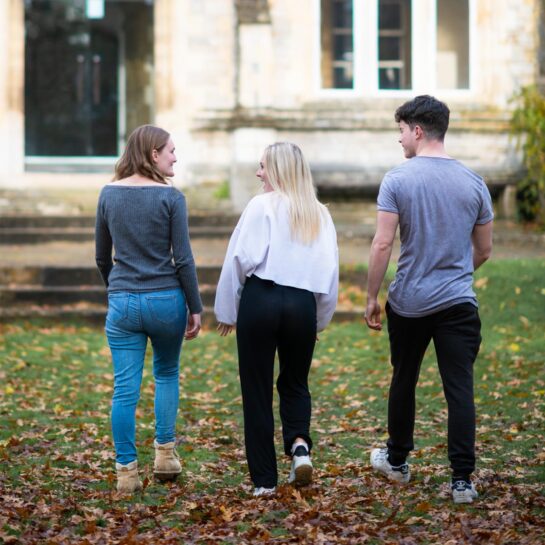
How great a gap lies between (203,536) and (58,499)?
1.02 m

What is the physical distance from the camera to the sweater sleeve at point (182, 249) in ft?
18.8

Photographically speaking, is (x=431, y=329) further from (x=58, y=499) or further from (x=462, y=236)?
(x=58, y=499)

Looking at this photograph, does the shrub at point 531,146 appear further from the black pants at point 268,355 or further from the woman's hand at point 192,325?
the woman's hand at point 192,325

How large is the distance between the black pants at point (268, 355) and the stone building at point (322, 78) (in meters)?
10.6

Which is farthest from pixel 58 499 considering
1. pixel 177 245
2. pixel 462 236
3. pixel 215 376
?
pixel 215 376

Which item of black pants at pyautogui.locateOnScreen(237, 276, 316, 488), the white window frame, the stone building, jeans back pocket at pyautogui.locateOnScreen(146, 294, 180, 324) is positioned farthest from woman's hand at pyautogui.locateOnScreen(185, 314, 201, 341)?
the white window frame

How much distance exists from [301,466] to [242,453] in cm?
133

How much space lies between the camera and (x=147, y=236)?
226 inches

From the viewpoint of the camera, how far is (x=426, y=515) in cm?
543

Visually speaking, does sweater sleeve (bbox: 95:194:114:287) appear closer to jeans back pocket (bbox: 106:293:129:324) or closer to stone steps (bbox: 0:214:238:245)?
jeans back pocket (bbox: 106:293:129:324)

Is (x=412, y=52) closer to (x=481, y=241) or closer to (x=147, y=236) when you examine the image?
(x=481, y=241)

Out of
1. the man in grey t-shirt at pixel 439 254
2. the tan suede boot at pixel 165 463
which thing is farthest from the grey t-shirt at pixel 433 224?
the tan suede boot at pixel 165 463

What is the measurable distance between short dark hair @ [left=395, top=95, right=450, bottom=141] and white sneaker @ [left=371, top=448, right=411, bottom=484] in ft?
5.83

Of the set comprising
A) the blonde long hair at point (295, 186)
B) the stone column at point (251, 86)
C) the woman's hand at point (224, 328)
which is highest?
the stone column at point (251, 86)
